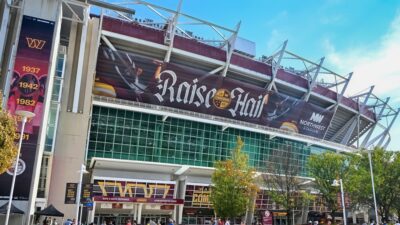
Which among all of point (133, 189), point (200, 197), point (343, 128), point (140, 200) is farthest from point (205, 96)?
point (343, 128)

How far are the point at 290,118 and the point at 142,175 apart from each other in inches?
1073

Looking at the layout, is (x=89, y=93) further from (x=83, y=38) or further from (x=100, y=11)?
(x=100, y=11)

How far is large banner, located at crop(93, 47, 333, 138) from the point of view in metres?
53.1

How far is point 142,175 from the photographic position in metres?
55.6

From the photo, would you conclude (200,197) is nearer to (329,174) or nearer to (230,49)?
(329,174)

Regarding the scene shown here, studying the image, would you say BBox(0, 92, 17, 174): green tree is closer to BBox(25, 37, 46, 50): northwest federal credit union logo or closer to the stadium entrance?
BBox(25, 37, 46, 50): northwest federal credit union logo

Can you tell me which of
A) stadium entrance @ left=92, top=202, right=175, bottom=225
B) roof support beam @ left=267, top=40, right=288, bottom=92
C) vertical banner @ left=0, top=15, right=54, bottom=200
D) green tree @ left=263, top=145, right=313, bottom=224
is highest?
roof support beam @ left=267, top=40, right=288, bottom=92

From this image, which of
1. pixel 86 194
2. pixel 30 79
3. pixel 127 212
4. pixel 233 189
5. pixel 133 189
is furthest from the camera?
pixel 127 212

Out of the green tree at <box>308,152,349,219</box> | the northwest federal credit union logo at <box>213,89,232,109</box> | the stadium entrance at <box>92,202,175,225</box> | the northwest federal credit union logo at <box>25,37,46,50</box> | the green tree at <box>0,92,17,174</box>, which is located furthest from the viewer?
the northwest federal credit union logo at <box>213,89,232,109</box>

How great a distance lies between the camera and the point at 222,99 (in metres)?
60.0

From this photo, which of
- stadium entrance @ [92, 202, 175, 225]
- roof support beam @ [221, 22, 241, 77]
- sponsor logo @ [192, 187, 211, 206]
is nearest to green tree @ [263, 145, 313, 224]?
sponsor logo @ [192, 187, 211, 206]

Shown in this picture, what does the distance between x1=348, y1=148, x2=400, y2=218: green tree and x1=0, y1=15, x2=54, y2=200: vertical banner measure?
112 feet

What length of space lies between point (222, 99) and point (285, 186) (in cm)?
1968

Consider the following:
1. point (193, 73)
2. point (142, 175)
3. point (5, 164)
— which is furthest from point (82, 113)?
point (5, 164)
